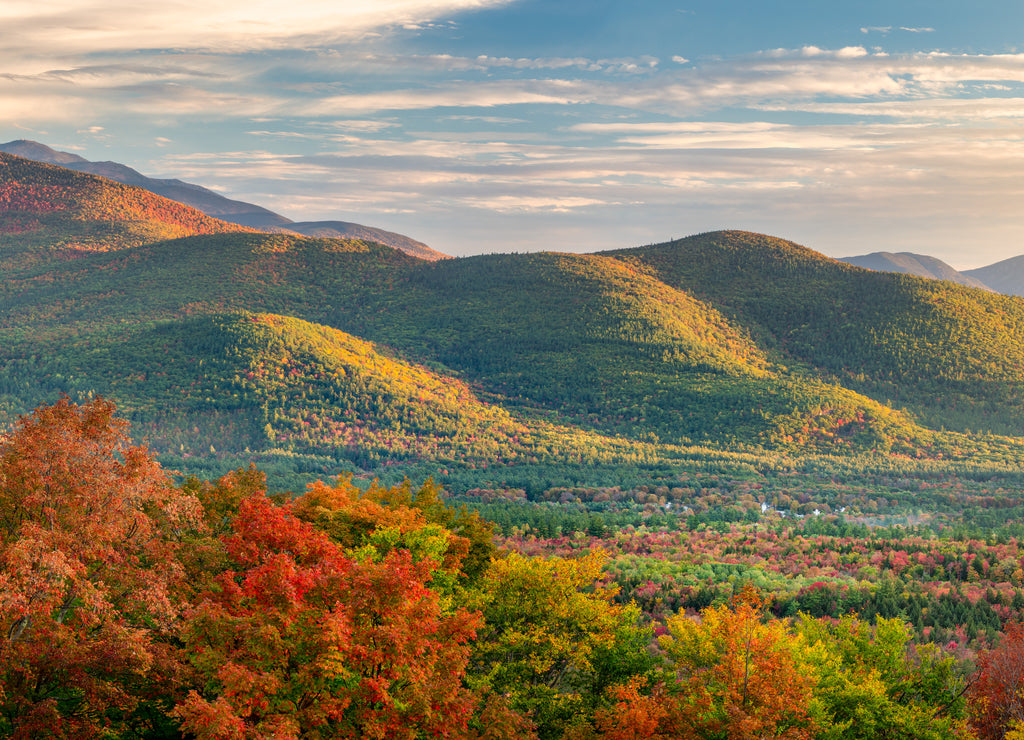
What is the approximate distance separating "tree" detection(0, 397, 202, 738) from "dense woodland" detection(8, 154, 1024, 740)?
10 cm

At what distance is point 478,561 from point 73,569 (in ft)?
78.3

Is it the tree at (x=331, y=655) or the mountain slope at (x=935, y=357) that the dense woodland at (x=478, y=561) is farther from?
the mountain slope at (x=935, y=357)

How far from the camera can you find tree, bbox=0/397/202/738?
70.8 feet

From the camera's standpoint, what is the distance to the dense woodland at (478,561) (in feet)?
75.6

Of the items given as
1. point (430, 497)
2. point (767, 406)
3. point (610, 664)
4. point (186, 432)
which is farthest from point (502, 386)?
point (610, 664)

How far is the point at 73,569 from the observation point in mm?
21375

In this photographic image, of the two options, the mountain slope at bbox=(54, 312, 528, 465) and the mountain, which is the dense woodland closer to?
the mountain slope at bbox=(54, 312, 528, 465)

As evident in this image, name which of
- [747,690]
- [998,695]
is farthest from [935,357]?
[747,690]

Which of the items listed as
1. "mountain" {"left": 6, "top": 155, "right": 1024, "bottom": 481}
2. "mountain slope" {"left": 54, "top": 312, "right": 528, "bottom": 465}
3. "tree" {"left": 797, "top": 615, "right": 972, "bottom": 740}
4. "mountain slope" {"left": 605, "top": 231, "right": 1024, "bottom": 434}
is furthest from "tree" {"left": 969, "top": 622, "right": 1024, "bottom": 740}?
"mountain slope" {"left": 605, "top": 231, "right": 1024, "bottom": 434}

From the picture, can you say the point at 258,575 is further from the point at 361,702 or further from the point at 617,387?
the point at 617,387

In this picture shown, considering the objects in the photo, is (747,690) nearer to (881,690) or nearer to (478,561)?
(881,690)

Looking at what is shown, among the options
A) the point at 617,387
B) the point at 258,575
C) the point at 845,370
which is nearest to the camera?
the point at 258,575

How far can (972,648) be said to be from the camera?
43531 millimetres

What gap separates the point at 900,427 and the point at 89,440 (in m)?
151
